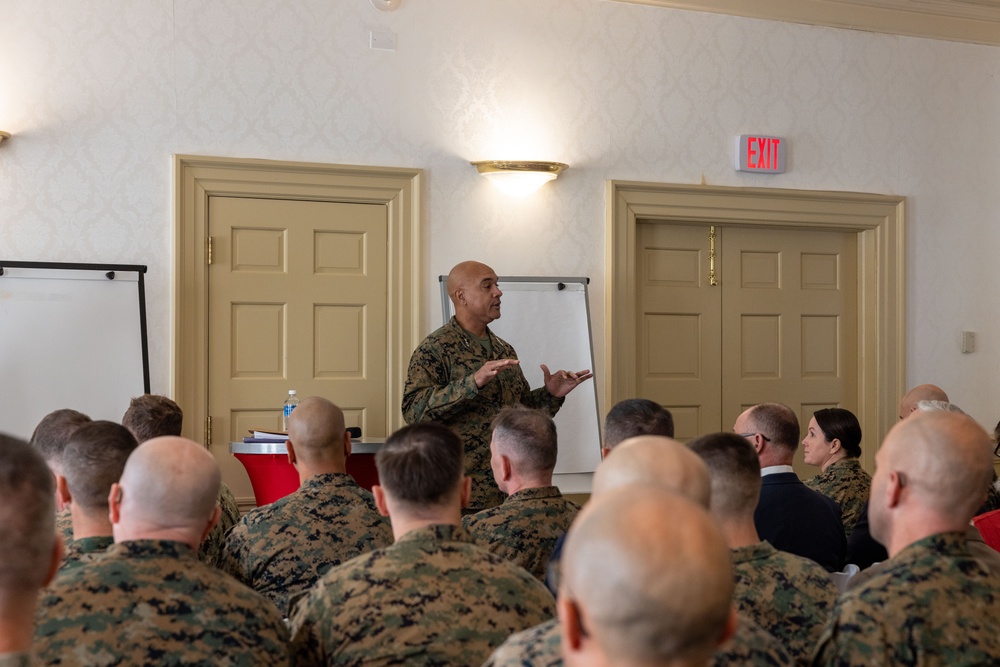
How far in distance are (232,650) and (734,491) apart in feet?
3.60

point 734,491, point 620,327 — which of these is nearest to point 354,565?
point 734,491

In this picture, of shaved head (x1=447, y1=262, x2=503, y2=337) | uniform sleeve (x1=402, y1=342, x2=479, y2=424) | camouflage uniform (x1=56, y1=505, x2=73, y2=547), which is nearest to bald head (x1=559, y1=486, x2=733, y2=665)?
camouflage uniform (x1=56, y1=505, x2=73, y2=547)

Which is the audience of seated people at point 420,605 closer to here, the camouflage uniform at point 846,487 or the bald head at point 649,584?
the bald head at point 649,584

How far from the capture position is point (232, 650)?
180cm

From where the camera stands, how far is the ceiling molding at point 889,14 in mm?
6145

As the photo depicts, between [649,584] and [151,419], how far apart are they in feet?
9.78

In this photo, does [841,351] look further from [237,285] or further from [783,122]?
[237,285]

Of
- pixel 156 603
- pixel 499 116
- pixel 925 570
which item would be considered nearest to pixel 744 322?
pixel 499 116

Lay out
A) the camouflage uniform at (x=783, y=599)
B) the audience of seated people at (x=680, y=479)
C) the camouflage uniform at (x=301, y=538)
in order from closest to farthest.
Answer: the audience of seated people at (x=680, y=479), the camouflage uniform at (x=783, y=599), the camouflage uniform at (x=301, y=538)

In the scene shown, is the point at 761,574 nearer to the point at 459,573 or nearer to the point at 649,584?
the point at 459,573

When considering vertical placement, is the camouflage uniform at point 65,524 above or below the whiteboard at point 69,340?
below

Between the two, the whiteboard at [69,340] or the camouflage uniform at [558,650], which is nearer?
the camouflage uniform at [558,650]

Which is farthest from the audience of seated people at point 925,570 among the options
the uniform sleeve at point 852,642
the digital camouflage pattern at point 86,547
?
the digital camouflage pattern at point 86,547

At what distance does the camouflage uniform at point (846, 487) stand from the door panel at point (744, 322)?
189 centimetres
